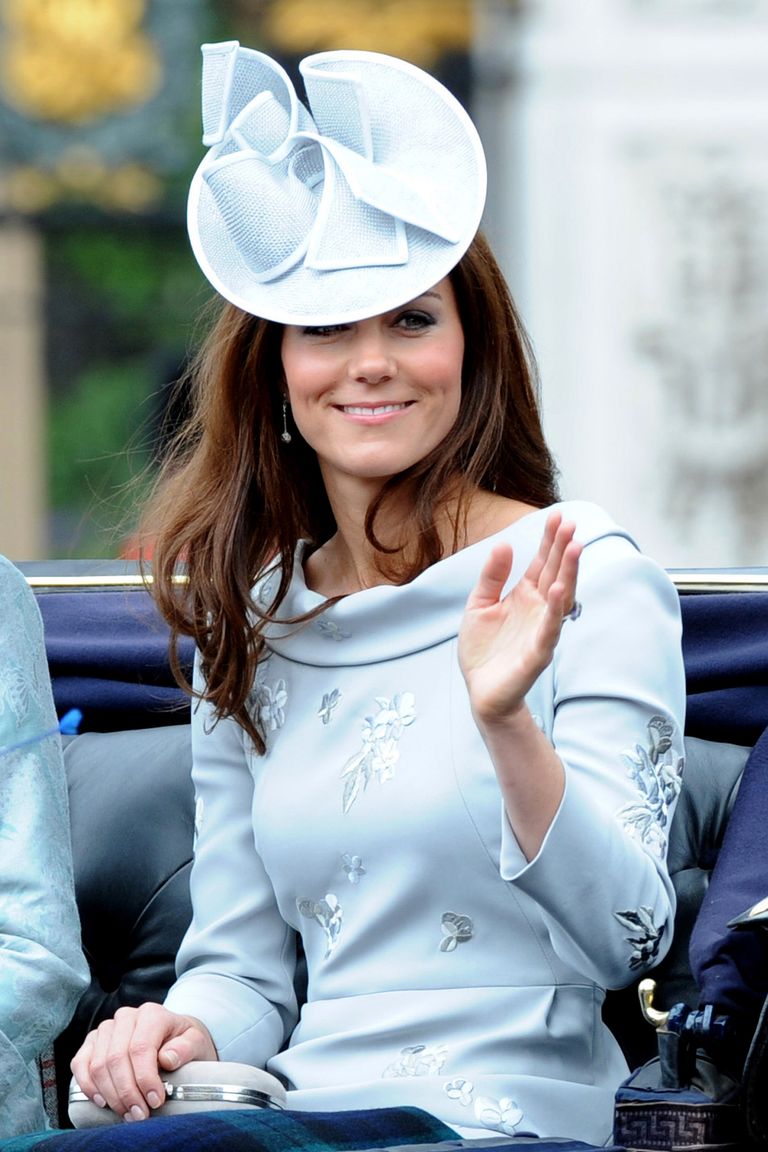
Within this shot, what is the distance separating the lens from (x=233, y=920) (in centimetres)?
228

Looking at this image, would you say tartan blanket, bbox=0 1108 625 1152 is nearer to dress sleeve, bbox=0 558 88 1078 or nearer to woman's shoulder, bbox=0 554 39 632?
dress sleeve, bbox=0 558 88 1078

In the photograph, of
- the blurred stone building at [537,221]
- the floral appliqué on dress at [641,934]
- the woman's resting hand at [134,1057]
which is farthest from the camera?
the blurred stone building at [537,221]

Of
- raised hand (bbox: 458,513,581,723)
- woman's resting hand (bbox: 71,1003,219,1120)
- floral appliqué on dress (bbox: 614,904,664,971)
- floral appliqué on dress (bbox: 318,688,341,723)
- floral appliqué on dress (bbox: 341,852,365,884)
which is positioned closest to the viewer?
raised hand (bbox: 458,513,581,723)

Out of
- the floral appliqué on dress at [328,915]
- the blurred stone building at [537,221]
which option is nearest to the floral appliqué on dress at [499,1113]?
the floral appliqué on dress at [328,915]

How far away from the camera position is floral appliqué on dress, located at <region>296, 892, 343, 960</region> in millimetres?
2135

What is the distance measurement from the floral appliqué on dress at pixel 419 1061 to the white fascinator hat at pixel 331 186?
74cm

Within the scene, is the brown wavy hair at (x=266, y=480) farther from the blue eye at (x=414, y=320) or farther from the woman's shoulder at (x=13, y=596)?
the woman's shoulder at (x=13, y=596)

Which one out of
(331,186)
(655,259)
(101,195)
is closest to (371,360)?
(331,186)

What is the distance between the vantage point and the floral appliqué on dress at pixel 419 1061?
2008 mm

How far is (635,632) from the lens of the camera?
1997mm

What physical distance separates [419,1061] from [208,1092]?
0.21 metres

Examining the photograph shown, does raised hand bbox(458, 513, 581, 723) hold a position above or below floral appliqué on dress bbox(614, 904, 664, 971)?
above

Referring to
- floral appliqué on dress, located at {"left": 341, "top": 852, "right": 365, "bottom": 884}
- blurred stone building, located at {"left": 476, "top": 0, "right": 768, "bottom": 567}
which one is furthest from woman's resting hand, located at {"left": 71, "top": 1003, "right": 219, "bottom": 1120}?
blurred stone building, located at {"left": 476, "top": 0, "right": 768, "bottom": 567}

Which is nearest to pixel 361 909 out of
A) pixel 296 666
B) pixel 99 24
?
pixel 296 666
